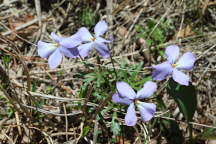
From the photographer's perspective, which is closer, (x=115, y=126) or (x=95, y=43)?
(x=95, y=43)

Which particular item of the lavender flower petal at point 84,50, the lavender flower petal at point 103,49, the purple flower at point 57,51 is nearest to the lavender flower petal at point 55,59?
the purple flower at point 57,51

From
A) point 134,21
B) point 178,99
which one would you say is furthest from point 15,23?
point 178,99

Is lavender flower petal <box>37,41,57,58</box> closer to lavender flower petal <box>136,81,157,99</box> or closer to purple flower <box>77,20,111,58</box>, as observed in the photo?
purple flower <box>77,20,111,58</box>

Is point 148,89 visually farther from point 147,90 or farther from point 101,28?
point 101,28

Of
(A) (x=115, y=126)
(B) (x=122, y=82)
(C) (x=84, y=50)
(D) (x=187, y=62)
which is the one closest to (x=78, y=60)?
(C) (x=84, y=50)

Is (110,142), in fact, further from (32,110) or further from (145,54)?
(145,54)

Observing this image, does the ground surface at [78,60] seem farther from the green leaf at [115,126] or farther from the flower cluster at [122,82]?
the flower cluster at [122,82]

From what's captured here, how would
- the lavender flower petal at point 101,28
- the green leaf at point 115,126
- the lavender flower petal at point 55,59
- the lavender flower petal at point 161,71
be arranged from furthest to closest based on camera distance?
the green leaf at point 115,126 < the lavender flower petal at point 101,28 < the lavender flower petal at point 55,59 < the lavender flower petal at point 161,71

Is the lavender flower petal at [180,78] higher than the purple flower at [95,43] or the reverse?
the reverse
